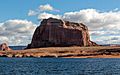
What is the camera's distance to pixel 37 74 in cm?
7312

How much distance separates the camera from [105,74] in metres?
71.7

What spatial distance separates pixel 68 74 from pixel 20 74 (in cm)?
1040

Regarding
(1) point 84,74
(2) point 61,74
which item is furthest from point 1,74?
(1) point 84,74

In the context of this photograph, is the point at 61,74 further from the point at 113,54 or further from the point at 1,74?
the point at 113,54

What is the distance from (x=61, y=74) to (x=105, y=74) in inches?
370

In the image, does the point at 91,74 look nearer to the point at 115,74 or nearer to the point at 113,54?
the point at 115,74

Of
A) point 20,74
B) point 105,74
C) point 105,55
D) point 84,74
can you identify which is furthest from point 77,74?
point 105,55

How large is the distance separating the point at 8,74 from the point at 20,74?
2.65 m

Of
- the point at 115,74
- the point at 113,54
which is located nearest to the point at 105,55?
the point at 113,54

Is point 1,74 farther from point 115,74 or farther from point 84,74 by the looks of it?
point 115,74

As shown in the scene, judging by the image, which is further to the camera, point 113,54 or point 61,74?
point 113,54

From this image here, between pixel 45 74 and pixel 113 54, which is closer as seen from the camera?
pixel 45 74

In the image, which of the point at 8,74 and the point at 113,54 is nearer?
the point at 8,74

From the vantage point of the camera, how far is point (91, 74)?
7231 centimetres
